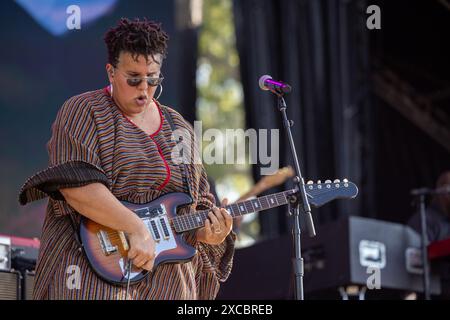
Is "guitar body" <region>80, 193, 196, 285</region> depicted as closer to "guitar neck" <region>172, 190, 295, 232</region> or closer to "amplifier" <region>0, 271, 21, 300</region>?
"guitar neck" <region>172, 190, 295, 232</region>

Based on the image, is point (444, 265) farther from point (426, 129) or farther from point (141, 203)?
point (141, 203)

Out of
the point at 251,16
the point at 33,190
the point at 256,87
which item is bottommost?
the point at 33,190

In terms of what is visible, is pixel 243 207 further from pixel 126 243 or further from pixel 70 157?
pixel 70 157

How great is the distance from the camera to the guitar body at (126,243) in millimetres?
4105

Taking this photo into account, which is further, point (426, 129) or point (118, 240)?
point (426, 129)

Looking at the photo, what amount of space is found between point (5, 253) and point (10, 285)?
0.68 feet

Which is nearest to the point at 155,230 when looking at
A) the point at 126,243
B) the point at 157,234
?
the point at 157,234

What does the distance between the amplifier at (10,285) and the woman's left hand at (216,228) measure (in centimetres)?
153

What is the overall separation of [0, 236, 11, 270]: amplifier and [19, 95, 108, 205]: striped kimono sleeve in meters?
1.23

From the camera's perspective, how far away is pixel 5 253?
540 centimetres

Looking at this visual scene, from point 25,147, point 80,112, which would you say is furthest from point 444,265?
point 80,112

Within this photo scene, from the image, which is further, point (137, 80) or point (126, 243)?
point (137, 80)

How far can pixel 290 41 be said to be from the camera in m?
9.50

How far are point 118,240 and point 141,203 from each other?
24cm
